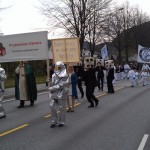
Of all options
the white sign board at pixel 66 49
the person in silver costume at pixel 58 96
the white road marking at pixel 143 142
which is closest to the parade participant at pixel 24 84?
the person in silver costume at pixel 58 96

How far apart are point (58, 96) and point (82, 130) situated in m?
1.14

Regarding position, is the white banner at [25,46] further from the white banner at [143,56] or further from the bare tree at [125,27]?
the bare tree at [125,27]

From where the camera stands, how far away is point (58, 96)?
10.6 m

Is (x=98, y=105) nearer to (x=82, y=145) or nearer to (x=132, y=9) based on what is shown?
(x=82, y=145)

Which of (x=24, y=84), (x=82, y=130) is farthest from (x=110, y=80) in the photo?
(x=82, y=130)

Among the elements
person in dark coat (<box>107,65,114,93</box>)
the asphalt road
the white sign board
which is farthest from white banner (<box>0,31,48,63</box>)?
person in dark coat (<box>107,65,114,93</box>)

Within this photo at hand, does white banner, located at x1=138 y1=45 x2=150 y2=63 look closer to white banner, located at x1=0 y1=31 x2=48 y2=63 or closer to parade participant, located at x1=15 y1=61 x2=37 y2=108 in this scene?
white banner, located at x1=0 y1=31 x2=48 y2=63

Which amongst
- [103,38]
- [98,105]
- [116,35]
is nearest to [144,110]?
[98,105]

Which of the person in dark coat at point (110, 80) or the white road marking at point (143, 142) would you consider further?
the person in dark coat at point (110, 80)

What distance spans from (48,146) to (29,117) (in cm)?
439

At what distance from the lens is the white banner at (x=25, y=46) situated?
1716 cm

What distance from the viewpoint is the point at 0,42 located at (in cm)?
1889

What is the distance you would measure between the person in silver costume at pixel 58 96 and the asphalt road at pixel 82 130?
0.27 m

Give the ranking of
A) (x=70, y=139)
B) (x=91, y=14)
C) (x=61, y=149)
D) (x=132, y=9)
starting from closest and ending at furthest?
(x=61, y=149) < (x=70, y=139) < (x=91, y=14) < (x=132, y=9)
